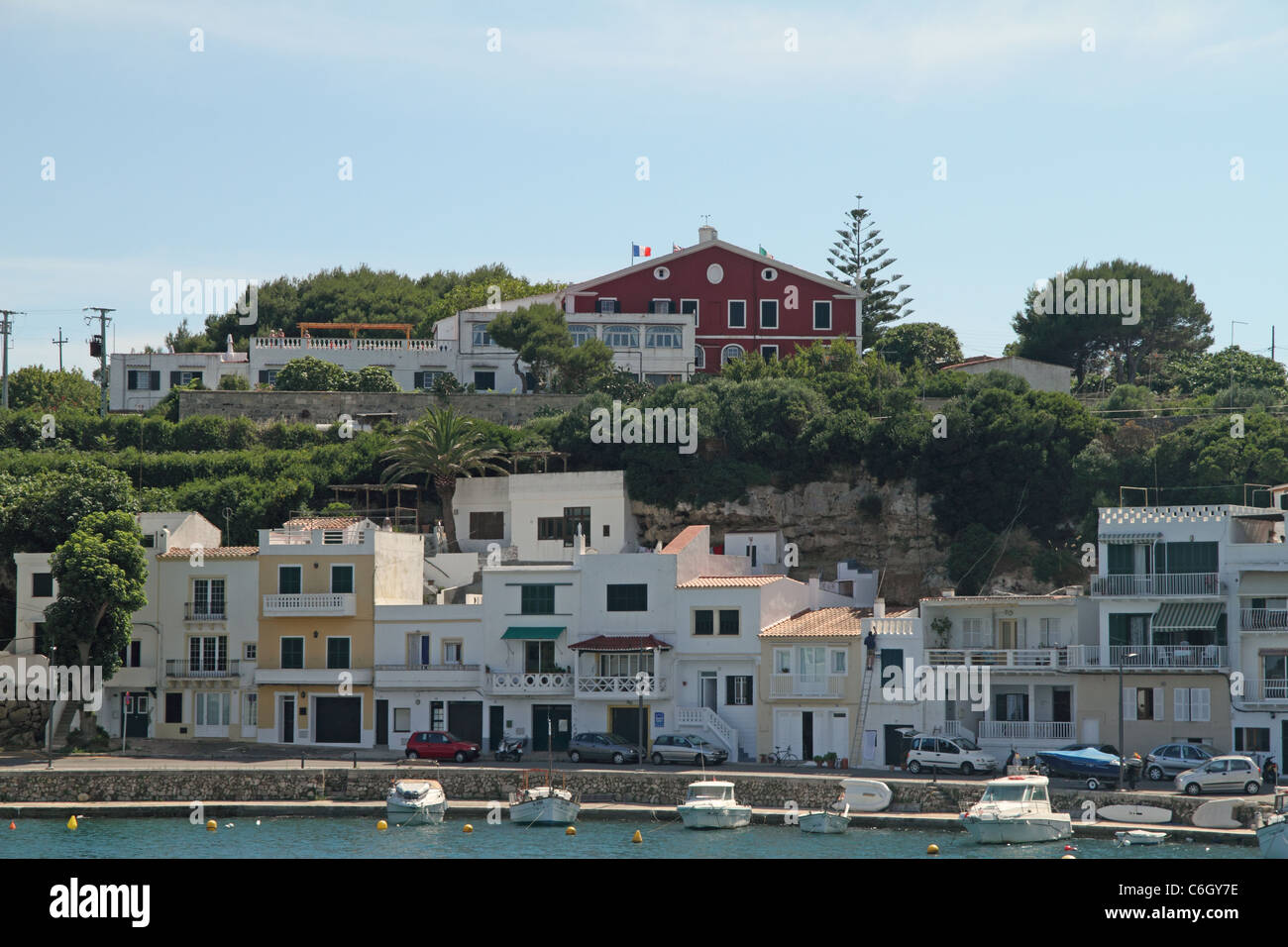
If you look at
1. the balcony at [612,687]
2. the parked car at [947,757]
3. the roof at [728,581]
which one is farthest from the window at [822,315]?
the parked car at [947,757]

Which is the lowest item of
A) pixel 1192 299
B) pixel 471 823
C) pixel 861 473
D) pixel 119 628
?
pixel 471 823

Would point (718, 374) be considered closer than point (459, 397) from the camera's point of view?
No

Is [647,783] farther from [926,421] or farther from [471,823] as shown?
[926,421]

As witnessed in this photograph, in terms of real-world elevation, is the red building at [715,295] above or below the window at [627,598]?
above

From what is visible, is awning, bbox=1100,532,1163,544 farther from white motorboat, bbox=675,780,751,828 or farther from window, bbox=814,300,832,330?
window, bbox=814,300,832,330

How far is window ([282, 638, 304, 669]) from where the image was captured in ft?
217

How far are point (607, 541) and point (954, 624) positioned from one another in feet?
60.6

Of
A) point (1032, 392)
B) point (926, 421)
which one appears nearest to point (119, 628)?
point (926, 421)

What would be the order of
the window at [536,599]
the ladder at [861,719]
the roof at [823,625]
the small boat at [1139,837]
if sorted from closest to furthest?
the small boat at [1139,837]
the ladder at [861,719]
the roof at [823,625]
the window at [536,599]

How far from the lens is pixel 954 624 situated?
60375mm

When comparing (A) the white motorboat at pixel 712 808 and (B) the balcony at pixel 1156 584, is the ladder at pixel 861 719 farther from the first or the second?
(B) the balcony at pixel 1156 584

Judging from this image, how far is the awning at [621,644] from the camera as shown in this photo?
61.9m

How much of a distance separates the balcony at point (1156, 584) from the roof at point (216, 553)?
100 feet

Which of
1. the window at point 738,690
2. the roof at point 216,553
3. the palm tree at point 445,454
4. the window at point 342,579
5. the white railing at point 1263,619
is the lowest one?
the window at point 738,690
